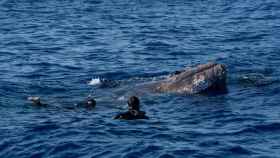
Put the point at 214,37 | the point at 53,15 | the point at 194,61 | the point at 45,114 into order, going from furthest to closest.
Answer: the point at 53,15 → the point at 214,37 → the point at 194,61 → the point at 45,114

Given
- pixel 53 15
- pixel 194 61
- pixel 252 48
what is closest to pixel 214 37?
pixel 252 48

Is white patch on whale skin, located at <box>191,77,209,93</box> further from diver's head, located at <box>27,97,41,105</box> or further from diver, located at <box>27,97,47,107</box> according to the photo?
diver's head, located at <box>27,97,41,105</box>

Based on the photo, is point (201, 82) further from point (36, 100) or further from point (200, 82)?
point (36, 100)

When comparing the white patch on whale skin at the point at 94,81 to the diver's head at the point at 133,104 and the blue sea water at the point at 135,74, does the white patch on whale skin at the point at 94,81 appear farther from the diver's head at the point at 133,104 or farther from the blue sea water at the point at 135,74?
the diver's head at the point at 133,104

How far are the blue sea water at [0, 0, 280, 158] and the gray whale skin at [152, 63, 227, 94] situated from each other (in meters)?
0.72

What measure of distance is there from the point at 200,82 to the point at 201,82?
0.15 feet

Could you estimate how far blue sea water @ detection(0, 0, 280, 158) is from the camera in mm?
22594

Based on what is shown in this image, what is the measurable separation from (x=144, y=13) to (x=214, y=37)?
11504mm

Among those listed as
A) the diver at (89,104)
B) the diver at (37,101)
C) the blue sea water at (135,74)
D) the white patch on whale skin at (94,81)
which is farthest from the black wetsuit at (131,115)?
the white patch on whale skin at (94,81)

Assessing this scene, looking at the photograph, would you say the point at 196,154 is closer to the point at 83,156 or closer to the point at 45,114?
the point at 83,156

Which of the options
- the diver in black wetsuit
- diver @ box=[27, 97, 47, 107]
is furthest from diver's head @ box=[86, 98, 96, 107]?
the diver in black wetsuit

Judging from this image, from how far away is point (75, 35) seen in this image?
4544 centimetres

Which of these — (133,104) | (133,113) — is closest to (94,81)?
(133,104)

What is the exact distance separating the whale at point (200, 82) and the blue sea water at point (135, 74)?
706 millimetres
